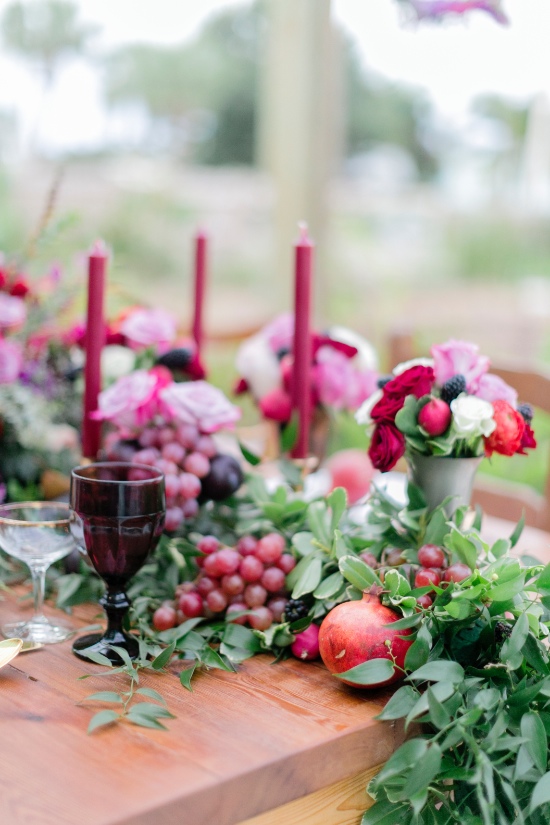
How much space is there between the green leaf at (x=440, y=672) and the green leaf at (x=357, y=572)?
0.11 m

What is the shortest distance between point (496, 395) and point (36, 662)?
491 mm

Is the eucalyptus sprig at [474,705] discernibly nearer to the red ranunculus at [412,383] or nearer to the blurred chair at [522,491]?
the red ranunculus at [412,383]

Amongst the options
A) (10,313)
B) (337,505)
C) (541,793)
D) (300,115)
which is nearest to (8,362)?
(10,313)

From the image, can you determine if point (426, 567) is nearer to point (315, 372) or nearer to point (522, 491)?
point (315, 372)

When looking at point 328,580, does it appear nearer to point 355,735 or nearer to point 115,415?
point 355,735

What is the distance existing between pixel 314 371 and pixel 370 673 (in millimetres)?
562

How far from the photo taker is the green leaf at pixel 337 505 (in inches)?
33.6

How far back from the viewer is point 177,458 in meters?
0.95

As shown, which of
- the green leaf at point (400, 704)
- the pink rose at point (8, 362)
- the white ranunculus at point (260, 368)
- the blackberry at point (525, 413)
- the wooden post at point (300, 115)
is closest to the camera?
the green leaf at point (400, 704)

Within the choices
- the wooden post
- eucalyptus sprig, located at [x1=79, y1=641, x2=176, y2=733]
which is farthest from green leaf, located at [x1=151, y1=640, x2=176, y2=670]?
the wooden post

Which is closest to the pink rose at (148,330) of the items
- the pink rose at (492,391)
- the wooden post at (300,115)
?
the pink rose at (492,391)

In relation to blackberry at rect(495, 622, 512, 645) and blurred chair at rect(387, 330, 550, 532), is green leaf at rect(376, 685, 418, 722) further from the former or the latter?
blurred chair at rect(387, 330, 550, 532)

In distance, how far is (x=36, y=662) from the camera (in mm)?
766

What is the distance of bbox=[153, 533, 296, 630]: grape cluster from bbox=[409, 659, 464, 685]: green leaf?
0.67ft
